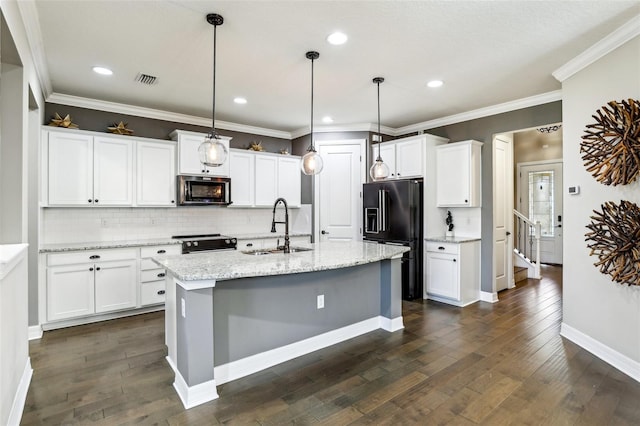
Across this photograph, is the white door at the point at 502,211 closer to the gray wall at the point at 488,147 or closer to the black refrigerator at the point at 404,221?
the gray wall at the point at 488,147

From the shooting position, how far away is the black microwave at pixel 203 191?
4586 millimetres

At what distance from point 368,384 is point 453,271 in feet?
8.40

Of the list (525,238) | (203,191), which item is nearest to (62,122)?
(203,191)

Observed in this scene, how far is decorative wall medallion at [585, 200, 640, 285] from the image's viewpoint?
8.28ft

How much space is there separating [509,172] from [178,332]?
5201mm

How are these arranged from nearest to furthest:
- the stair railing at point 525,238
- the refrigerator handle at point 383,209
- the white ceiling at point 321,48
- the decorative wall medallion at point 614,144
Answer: the white ceiling at point 321,48
the decorative wall medallion at point 614,144
the refrigerator handle at point 383,209
the stair railing at point 525,238

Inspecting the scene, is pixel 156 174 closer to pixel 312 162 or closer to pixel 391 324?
pixel 312 162

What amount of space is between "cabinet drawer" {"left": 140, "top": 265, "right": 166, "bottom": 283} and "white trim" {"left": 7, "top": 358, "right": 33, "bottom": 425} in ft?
5.02

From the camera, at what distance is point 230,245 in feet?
15.6

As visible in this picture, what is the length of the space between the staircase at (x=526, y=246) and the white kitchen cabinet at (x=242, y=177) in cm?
472

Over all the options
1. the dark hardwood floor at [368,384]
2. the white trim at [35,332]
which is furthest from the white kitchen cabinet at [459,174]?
the white trim at [35,332]

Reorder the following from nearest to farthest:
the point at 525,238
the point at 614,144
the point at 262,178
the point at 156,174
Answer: the point at 614,144 → the point at 156,174 → the point at 262,178 → the point at 525,238

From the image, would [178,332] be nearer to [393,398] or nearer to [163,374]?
[163,374]

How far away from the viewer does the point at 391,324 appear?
11.7 ft
